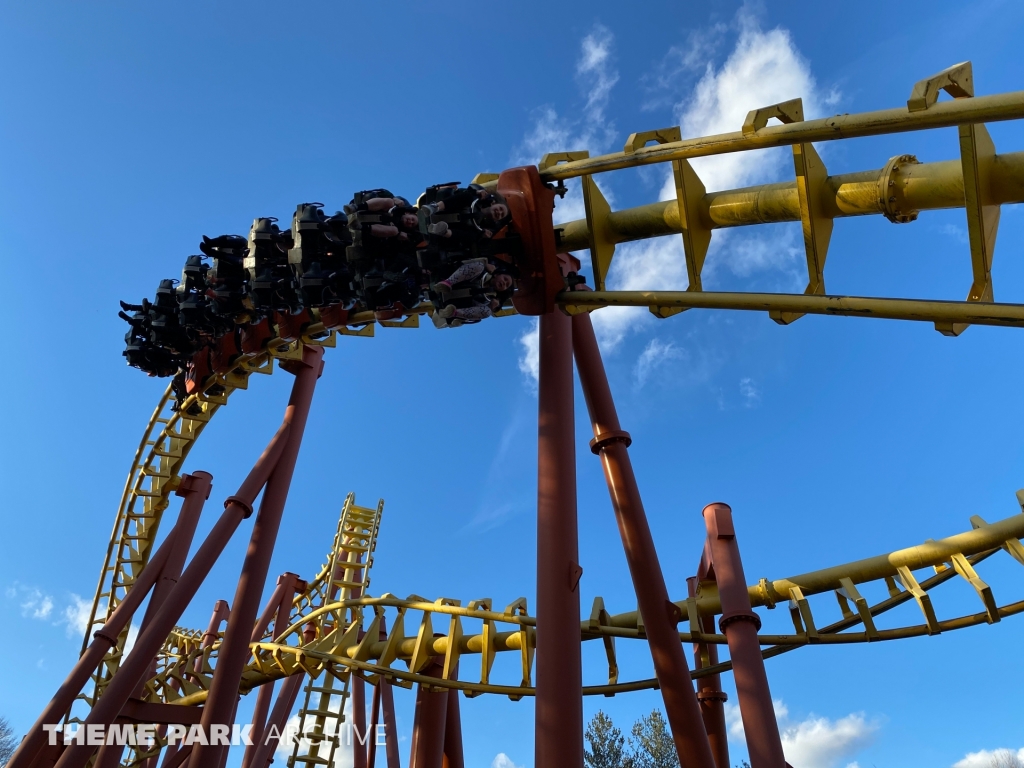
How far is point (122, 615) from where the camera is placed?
9.07 metres

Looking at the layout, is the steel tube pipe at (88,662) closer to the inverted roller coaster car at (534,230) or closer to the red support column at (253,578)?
the red support column at (253,578)

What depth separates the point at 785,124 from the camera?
3.62 metres

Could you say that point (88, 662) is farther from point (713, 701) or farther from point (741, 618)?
point (741, 618)

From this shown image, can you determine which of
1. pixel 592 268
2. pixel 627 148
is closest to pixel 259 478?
pixel 592 268

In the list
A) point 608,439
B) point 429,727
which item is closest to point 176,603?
point 429,727

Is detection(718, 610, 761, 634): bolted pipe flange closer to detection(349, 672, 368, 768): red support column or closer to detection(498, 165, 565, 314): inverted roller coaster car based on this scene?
detection(498, 165, 565, 314): inverted roller coaster car

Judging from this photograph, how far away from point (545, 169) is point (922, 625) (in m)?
4.14

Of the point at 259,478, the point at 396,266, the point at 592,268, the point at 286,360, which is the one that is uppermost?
the point at 286,360

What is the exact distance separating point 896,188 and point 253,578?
6.24 m

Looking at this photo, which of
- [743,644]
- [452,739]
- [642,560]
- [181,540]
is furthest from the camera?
[181,540]

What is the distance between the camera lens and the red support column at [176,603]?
7.40 metres

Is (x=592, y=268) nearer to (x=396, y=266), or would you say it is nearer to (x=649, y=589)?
(x=396, y=266)

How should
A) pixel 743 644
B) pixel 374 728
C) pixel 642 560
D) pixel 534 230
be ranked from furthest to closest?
pixel 374 728
pixel 642 560
pixel 743 644
pixel 534 230

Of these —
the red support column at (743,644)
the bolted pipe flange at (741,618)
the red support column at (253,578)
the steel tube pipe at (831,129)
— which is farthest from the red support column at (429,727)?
the steel tube pipe at (831,129)
